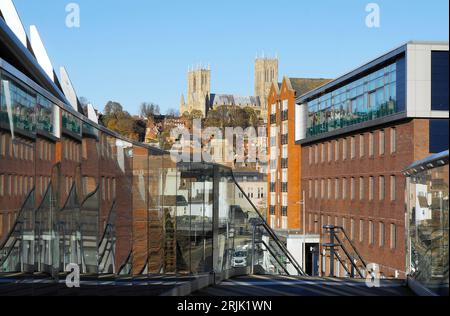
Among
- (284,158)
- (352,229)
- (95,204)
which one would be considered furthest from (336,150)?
(95,204)

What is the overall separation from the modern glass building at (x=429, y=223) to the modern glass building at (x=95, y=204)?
8.34 feet

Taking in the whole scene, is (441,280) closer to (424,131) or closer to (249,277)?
(249,277)

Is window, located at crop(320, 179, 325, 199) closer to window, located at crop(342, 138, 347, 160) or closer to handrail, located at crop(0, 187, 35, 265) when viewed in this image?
window, located at crop(342, 138, 347, 160)

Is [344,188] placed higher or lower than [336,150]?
lower

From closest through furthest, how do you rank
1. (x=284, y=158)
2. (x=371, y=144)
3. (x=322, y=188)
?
(x=371, y=144) < (x=322, y=188) < (x=284, y=158)

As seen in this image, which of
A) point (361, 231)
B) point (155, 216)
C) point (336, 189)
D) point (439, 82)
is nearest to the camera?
point (155, 216)

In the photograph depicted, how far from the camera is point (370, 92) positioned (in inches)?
1780

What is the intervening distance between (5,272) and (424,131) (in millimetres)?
35222

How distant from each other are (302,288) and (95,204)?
3961 millimetres

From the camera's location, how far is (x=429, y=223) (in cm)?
870

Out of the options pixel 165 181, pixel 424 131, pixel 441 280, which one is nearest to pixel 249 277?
pixel 165 181

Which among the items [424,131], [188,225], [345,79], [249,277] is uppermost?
[345,79]

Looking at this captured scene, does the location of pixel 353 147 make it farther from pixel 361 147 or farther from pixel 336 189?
pixel 336 189

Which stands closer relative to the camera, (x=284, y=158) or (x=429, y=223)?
(x=429, y=223)
